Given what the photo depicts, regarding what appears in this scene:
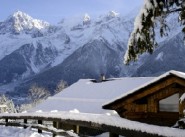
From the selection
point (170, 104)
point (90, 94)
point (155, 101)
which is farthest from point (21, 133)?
point (90, 94)

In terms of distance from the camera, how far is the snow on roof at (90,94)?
33.2 m

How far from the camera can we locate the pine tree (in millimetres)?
8352

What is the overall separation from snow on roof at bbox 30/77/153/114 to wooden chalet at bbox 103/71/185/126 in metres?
9.04

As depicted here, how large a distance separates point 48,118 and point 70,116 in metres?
1.87

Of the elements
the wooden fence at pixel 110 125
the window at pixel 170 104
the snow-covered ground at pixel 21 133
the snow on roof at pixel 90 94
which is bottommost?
the snow-covered ground at pixel 21 133

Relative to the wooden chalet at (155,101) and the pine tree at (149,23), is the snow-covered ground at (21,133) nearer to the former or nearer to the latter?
the pine tree at (149,23)

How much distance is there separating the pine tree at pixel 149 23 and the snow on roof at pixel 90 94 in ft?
69.1

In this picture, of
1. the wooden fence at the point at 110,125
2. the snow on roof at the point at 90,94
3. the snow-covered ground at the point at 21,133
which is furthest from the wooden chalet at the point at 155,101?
the snow on roof at the point at 90,94

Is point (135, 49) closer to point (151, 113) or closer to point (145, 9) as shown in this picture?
point (145, 9)

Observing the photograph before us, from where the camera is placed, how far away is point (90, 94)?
3809cm

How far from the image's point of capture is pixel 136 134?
7.41 m

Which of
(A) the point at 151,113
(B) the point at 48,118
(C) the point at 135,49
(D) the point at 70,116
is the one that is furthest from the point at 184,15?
(A) the point at 151,113

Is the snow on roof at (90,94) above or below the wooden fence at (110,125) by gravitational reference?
above

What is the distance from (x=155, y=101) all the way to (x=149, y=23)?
40.5 ft
